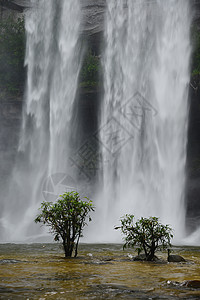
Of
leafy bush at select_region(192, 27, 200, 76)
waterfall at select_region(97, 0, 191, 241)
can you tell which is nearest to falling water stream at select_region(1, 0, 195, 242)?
waterfall at select_region(97, 0, 191, 241)

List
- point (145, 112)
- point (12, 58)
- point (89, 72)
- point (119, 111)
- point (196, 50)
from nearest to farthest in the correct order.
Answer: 1. point (145, 112)
2. point (119, 111)
3. point (196, 50)
4. point (89, 72)
5. point (12, 58)

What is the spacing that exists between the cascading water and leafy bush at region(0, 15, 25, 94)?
2.95 feet

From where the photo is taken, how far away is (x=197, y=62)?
937 inches

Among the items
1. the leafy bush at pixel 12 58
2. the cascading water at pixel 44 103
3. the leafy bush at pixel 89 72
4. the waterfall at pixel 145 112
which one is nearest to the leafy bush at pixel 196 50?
the waterfall at pixel 145 112

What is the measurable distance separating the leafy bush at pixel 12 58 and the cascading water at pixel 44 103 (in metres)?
0.90

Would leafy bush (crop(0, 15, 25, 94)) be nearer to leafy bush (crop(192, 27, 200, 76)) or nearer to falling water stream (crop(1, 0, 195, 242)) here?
falling water stream (crop(1, 0, 195, 242))

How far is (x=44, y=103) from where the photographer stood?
24.5m

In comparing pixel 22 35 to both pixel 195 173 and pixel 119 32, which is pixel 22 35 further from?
pixel 195 173

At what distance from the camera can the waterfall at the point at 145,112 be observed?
19.5 metres

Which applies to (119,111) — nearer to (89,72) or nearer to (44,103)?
(89,72)

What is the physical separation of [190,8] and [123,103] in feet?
33.3

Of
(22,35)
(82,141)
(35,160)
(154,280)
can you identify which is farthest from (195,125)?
A: (154,280)

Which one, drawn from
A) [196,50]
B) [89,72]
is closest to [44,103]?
[89,72]

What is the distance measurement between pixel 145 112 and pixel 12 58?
1396 centimetres
